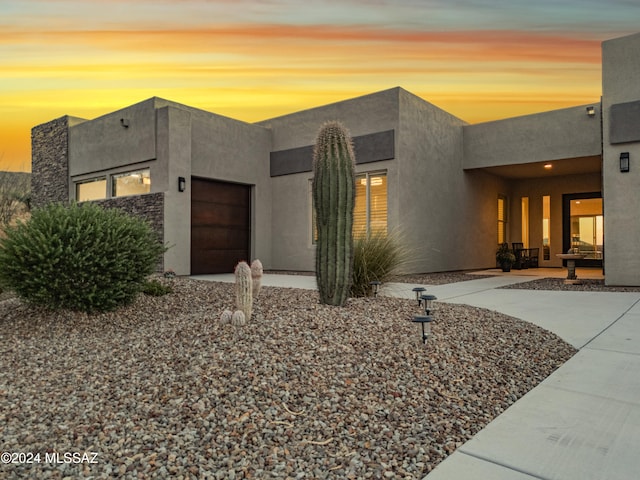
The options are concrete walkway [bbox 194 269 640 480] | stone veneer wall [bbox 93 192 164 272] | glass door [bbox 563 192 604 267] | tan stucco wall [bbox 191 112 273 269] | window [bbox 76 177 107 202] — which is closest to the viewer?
concrete walkway [bbox 194 269 640 480]

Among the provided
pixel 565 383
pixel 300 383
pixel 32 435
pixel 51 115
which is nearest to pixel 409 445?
pixel 300 383

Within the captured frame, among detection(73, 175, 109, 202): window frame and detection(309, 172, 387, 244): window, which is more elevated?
detection(73, 175, 109, 202): window frame

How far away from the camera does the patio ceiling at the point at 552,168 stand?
1209cm

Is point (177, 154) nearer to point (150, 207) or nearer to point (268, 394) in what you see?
point (150, 207)

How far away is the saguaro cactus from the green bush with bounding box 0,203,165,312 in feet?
7.55

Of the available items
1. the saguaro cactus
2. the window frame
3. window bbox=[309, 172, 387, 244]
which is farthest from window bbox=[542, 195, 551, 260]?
the window frame

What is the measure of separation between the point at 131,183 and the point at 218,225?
2.58m

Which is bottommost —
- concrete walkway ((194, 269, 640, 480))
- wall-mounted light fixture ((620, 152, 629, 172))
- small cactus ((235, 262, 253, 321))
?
concrete walkway ((194, 269, 640, 480))

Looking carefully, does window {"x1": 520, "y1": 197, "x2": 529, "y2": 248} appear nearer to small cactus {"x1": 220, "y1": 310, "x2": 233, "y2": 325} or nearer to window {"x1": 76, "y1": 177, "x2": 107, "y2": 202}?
window {"x1": 76, "y1": 177, "x2": 107, "y2": 202}

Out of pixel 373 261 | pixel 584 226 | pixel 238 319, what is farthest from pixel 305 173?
pixel 584 226

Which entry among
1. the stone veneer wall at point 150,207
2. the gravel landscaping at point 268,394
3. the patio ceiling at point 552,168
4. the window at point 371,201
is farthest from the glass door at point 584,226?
the stone veneer wall at point 150,207

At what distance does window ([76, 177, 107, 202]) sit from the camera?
13059 millimetres

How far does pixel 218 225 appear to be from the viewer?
12.1m

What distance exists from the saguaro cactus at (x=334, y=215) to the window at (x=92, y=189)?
33.0 ft
